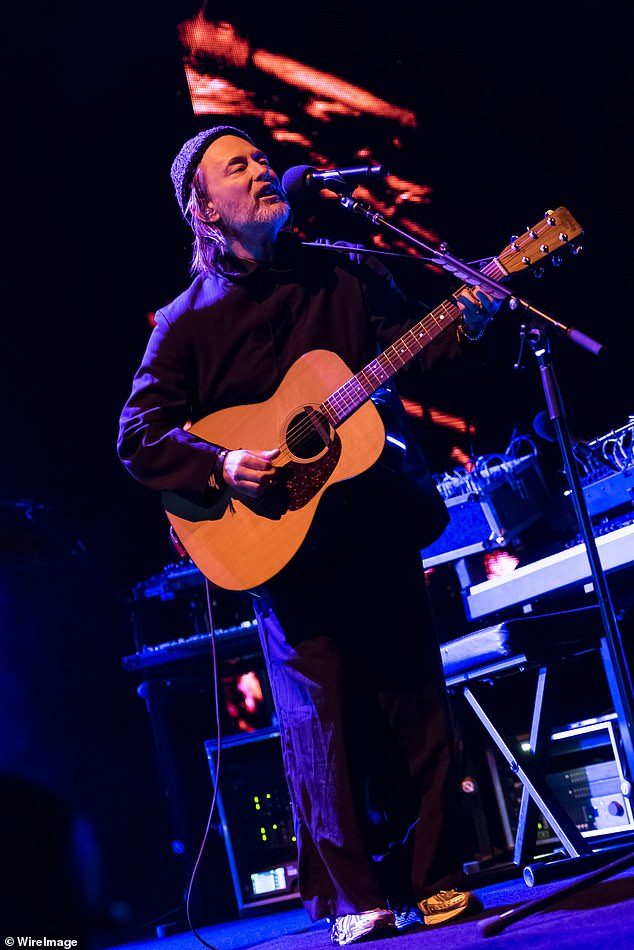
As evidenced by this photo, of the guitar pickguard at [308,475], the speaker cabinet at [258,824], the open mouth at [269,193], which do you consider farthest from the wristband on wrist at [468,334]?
the speaker cabinet at [258,824]

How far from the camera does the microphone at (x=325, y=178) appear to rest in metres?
2.57

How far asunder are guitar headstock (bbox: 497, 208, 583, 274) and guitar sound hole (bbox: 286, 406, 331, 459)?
0.65 metres

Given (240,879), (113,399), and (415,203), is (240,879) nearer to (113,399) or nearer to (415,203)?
(113,399)

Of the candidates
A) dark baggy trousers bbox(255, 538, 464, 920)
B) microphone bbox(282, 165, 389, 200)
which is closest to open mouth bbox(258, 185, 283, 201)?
microphone bbox(282, 165, 389, 200)

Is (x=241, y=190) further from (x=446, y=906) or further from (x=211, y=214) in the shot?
(x=446, y=906)

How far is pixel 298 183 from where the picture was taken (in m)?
2.67

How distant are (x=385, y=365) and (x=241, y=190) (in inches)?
29.5

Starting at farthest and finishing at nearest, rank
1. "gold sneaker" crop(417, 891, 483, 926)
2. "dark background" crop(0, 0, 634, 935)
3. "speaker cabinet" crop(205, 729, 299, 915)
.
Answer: "dark background" crop(0, 0, 634, 935)
"speaker cabinet" crop(205, 729, 299, 915)
"gold sneaker" crop(417, 891, 483, 926)

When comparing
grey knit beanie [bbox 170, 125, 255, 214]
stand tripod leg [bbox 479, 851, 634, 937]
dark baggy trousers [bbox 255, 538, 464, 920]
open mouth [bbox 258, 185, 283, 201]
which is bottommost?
stand tripod leg [bbox 479, 851, 634, 937]

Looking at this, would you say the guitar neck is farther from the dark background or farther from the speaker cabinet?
the dark background

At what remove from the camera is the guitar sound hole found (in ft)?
8.64

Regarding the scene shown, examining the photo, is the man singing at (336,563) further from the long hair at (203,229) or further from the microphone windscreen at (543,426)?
the microphone windscreen at (543,426)

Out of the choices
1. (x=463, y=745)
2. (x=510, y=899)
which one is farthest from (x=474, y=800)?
(x=510, y=899)

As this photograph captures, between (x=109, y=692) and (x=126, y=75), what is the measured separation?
140 inches
